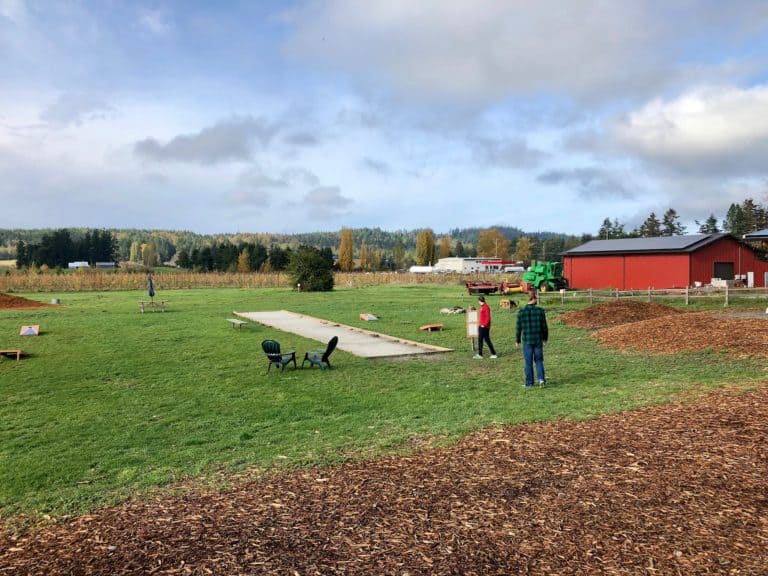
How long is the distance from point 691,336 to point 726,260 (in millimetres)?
26013

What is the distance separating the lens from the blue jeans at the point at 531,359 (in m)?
10.4

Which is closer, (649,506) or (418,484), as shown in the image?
(649,506)

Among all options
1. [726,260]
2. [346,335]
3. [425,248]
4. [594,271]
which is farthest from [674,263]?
[425,248]

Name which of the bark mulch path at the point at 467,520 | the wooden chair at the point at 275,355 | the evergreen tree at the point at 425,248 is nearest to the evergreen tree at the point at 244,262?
the evergreen tree at the point at 425,248

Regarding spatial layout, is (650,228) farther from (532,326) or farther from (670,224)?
(532,326)

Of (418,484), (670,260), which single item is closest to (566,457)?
(418,484)

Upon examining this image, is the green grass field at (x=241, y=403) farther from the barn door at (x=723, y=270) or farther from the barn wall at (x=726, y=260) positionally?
the barn door at (x=723, y=270)

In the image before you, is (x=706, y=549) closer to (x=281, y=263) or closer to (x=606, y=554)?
(x=606, y=554)

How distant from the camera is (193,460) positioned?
6.84 meters

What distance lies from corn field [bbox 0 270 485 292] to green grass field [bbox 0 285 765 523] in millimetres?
33864

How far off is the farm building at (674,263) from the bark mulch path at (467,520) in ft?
104

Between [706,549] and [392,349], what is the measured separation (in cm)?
1157

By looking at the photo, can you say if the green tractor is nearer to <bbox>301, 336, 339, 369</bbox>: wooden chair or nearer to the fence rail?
the fence rail

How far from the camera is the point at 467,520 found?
4.82 metres
